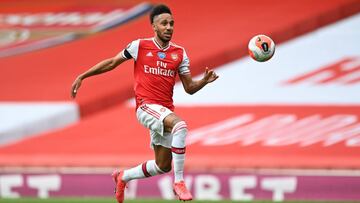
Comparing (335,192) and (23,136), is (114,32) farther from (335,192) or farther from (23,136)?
(335,192)

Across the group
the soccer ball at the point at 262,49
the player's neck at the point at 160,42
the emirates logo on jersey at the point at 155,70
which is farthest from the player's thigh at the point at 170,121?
the soccer ball at the point at 262,49

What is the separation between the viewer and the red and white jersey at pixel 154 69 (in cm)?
856

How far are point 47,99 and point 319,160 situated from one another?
4.50 metres

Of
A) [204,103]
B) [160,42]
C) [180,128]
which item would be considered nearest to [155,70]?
[160,42]

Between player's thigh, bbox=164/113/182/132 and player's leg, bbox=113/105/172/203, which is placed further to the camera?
player's leg, bbox=113/105/172/203

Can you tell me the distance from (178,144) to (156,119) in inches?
11.8

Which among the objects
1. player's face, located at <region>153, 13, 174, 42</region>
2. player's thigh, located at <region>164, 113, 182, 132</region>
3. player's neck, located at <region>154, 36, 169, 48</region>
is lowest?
player's thigh, located at <region>164, 113, 182, 132</region>

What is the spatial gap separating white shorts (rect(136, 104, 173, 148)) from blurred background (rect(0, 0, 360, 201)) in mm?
3278

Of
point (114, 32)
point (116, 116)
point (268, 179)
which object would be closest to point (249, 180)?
point (268, 179)

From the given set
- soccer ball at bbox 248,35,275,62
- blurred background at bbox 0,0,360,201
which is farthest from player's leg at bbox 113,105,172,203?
blurred background at bbox 0,0,360,201

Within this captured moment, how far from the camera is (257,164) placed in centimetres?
1209

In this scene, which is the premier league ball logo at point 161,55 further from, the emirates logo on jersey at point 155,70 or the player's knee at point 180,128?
the player's knee at point 180,128

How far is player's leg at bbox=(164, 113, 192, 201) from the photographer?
826 centimetres

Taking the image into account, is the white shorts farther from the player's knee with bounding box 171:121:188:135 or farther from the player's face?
the player's face
